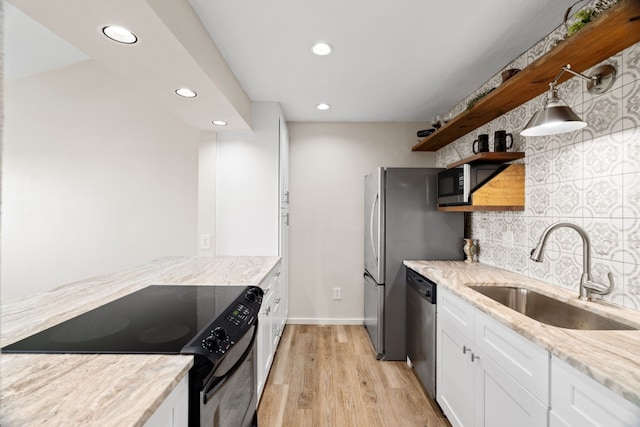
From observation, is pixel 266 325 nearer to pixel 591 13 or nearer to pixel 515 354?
pixel 515 354

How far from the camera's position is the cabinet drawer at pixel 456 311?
1.71 m

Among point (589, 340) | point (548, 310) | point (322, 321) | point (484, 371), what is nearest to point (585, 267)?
point (548, 310)

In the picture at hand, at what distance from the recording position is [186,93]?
218cm

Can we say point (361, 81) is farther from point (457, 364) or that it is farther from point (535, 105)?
point (457, 364)

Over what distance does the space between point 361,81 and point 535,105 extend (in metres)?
1.26

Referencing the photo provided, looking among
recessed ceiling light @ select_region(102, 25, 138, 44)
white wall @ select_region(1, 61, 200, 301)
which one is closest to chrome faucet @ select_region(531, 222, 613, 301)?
recessed ceiling light @ select_region(102, 25, 138, 44)

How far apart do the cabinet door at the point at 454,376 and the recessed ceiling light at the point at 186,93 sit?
2.23 metres

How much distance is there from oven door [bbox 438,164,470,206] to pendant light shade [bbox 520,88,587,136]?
810mm

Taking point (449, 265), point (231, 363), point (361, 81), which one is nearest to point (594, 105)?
point (449, 265)

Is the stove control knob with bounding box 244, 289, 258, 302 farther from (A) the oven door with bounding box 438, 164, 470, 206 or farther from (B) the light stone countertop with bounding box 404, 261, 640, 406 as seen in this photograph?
(A) the oven door with bounding box 438, 164, 470, 206

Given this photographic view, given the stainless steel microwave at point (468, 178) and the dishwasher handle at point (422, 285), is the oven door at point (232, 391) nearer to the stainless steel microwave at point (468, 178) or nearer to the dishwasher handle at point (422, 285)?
the dishwasher handle at point (422, 285)

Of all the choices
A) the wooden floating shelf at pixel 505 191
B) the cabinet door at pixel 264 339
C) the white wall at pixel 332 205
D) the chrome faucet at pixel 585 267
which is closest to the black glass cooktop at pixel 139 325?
the cabinet door at pixel 264 339

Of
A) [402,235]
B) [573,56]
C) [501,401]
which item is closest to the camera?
[501,401]

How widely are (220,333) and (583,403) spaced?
1.25 m
